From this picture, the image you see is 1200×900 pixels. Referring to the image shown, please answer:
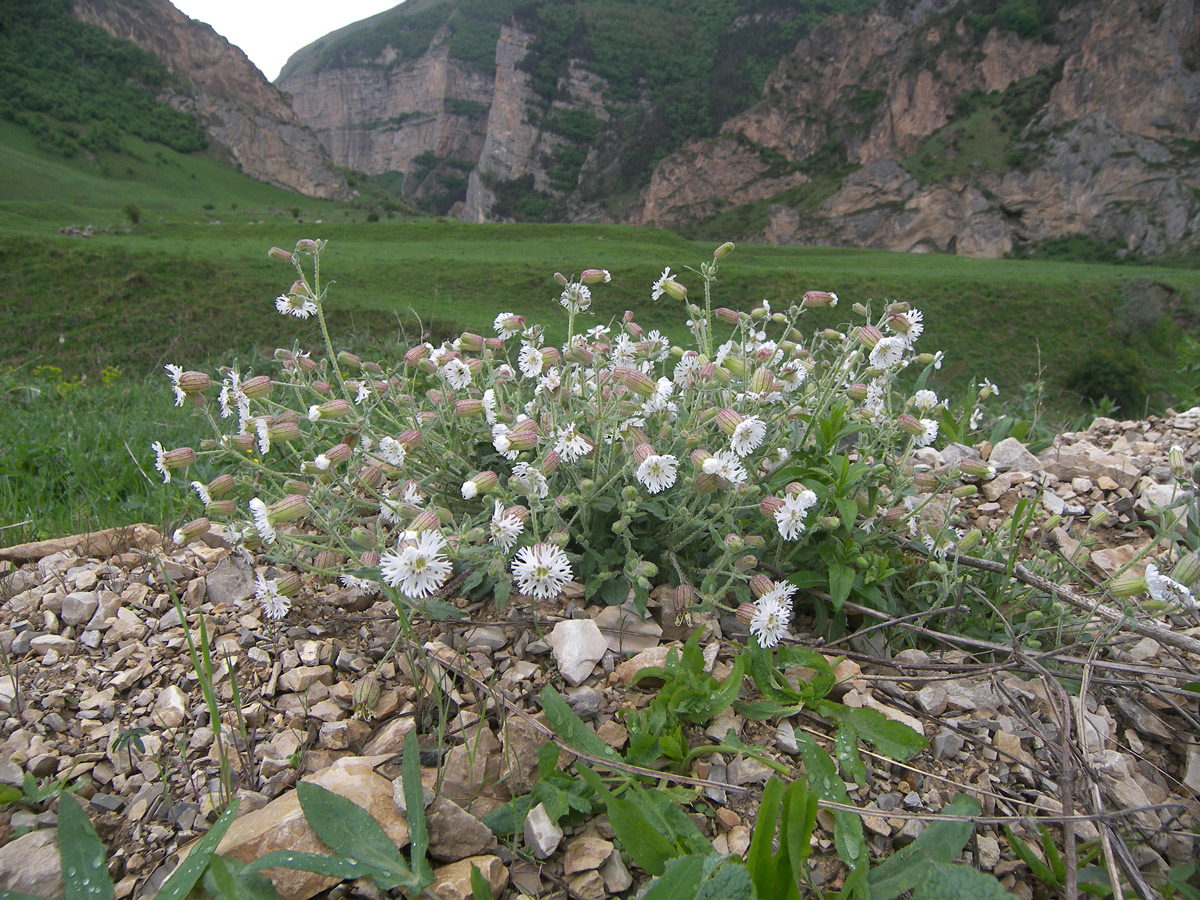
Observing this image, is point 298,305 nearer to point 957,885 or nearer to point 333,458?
point 333,458

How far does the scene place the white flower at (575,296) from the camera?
2.31 meters

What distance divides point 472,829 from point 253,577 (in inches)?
49.8

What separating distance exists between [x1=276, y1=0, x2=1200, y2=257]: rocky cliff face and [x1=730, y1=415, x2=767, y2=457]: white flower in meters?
84.8

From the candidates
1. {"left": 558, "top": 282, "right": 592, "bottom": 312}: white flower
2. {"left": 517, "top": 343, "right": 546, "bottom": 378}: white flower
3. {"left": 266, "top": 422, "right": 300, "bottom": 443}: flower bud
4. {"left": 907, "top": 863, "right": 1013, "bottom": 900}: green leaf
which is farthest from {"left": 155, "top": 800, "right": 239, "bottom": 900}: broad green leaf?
{"left": 558, "top": 282, "right": 592, "bottom": 312}: white flower

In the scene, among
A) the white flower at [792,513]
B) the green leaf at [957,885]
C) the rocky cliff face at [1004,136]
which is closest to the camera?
the green leaf at [957,885]

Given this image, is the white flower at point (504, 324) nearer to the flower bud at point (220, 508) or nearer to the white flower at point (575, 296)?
the white flower at point (575, 296)

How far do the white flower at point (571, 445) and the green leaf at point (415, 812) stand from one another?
876 mm

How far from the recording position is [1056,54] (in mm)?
77500

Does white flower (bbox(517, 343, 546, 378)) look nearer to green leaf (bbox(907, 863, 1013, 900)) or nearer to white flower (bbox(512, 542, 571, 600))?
white flower (bbox(512, 542, 571, 600))

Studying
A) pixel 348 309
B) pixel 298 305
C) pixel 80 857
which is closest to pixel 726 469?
pixel 80 857

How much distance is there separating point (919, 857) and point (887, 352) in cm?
154

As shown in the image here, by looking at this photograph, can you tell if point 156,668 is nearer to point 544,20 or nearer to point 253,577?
point 253,577

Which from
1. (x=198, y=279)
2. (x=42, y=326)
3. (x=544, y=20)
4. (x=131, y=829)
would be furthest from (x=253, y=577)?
(x=544, y=20)

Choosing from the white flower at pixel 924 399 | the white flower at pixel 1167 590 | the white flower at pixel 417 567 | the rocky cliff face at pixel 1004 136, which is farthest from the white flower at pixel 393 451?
the rocky cliff face at pixel 1004 136
